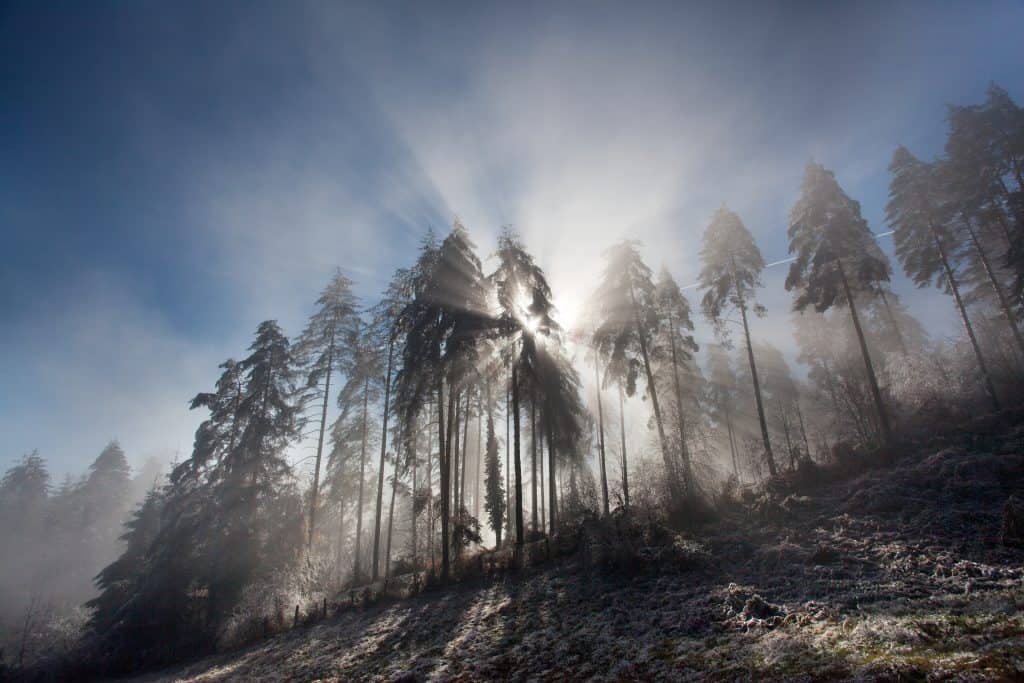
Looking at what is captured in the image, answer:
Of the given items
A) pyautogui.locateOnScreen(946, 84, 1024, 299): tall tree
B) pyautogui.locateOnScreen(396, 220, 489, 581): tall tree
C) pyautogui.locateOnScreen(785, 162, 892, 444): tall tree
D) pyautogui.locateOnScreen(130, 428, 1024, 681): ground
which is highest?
pyautogui.locateOnScreen(946, 84, 1024, 299): tall tree

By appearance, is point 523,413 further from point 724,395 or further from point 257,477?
point 724,395

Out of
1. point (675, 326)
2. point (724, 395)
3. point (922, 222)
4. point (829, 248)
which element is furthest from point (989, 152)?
point (724, 395)

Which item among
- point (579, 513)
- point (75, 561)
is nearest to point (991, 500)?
point (579, 513)

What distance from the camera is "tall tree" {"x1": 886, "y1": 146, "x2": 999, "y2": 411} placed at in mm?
25016

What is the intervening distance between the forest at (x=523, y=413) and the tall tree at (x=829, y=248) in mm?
117

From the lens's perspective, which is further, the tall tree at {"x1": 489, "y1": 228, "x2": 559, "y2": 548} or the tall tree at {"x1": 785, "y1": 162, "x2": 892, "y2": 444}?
the tall tree at {"x1": 785, "y1": 162, "x2": 892, "y2": 444}

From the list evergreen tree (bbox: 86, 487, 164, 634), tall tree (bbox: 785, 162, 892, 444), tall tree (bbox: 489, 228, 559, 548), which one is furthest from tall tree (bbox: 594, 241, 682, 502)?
evergreen tree (bbox: 86, 487, 164, 634)

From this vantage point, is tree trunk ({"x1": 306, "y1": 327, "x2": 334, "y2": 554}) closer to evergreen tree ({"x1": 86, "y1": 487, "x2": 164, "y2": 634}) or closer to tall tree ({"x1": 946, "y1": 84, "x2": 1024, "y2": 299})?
evergreen tree ({"x1": 86, "y1": 487, "x2": 164, "y2": 634})

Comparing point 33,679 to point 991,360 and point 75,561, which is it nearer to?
point 991,360

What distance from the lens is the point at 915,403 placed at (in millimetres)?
21781

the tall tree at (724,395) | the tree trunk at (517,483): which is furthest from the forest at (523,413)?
the tall tree at (724,395)

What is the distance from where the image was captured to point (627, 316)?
24172 millimetres

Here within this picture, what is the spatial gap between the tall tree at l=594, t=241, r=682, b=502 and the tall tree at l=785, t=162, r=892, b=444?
8.00 m

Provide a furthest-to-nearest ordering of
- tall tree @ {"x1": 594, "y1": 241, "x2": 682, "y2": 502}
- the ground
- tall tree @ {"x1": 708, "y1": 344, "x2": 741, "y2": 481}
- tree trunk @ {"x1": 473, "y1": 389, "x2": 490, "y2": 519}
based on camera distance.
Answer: tall tree @ {"x1": 708, "y1": 344, "x2": 741, "y2": 481} < tree trunk @ {"x1": 473, "y1": 389, "x2": 490, "y2": 519} < tall tree @ {"x1": 594, "y1": 241, "x2": 682, "y2": 502} < the ground
